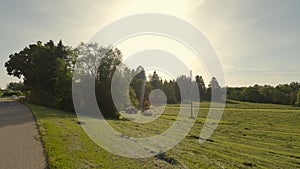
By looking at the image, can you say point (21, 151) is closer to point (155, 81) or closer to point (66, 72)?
point (66, 72)

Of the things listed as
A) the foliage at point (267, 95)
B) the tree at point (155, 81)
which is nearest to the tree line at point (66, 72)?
the tree at point (155, 81)

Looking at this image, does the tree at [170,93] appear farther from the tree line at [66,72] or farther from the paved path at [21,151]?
the paved path at [21,151]

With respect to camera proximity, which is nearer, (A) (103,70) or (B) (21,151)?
(B) (21,151)

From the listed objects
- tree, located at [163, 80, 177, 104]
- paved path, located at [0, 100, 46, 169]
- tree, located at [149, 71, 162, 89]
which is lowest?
paved path, located at [0, 100, 46, 169]

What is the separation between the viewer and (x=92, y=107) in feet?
140

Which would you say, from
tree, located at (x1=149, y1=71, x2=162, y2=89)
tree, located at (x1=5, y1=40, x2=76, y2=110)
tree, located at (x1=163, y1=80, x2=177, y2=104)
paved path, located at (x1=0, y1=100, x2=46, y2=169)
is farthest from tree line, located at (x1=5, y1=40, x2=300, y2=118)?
tree, located at (x1=149, y1=71, x2=162, y2=89)

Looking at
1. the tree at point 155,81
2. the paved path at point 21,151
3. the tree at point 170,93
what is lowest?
the paved path at point 21,151

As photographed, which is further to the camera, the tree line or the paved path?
the tree line

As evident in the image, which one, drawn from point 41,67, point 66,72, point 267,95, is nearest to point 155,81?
point 267,95

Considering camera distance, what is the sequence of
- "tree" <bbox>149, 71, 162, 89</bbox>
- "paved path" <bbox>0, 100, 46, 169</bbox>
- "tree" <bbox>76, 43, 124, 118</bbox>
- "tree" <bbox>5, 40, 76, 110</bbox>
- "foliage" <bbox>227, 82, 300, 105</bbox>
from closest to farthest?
1. "paved path" <bbox>0, 100, 46, 169</bbox>
2. "tree" <bbox>76, 43, 124, 118</bbox>
3. "tree" <bbox>5, 40, 76, 110</bbox>
4. "tree" <bbox>149, 71, 162, 89</bbox>
5. "foliage" <bbox>227, 82, 300, 105</bbox>

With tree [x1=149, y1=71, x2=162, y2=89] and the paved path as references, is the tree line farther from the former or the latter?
tree [x1=149, y1=71, x2=162, y2=89]

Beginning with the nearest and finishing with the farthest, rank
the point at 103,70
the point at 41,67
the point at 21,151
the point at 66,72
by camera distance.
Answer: the point at 21,151
the point at 103,70
the point at 66,72
the point at 41,67

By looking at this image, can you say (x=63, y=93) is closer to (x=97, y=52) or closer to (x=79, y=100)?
Answer: (x=79, y=100)

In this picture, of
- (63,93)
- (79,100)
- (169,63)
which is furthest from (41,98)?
(169,63)
